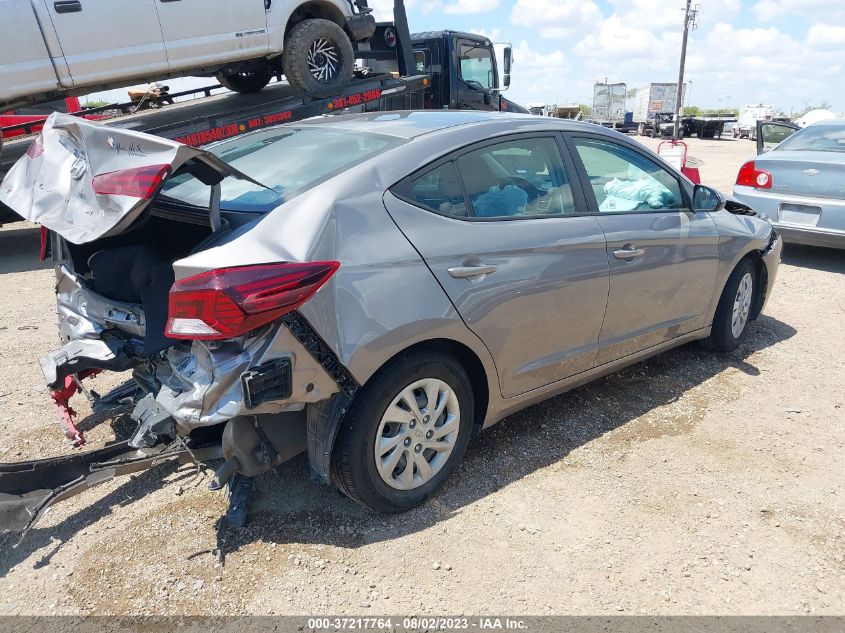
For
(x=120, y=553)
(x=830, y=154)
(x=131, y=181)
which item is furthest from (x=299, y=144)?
(x=830, y=154)

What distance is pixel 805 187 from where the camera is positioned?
663 cm

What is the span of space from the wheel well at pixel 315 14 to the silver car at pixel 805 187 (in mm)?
5253

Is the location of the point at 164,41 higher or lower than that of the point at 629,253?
higher

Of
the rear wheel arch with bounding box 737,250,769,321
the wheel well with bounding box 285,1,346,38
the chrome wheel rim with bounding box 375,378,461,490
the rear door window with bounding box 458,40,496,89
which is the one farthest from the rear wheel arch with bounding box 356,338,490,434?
the rear door window with bounding box 458,40,496,89

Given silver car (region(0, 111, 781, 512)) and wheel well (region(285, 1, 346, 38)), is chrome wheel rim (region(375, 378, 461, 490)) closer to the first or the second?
silver car (region(0, 111, 781, 512))

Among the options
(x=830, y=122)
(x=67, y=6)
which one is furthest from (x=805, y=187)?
(x=67, y=6)

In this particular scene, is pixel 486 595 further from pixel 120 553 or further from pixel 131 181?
pixel 131 181

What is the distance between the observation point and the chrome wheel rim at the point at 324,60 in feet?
25.9

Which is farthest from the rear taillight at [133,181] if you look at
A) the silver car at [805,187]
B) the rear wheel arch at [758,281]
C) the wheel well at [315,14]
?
the silver car at [805,187]

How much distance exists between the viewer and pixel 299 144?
305 cm

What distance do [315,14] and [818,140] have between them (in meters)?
6.17

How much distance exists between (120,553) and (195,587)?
0.41 metres

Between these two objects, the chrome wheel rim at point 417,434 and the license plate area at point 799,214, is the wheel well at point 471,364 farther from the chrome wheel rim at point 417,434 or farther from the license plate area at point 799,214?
the license plate area at point 799,214

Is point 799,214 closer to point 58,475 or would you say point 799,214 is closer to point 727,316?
point 727,316
